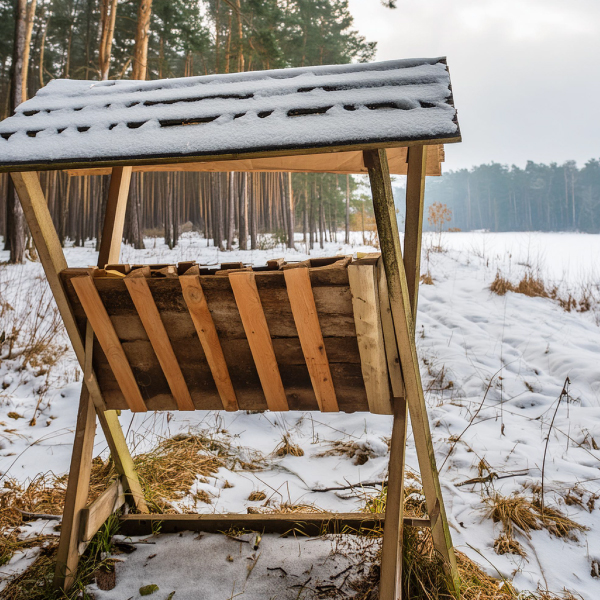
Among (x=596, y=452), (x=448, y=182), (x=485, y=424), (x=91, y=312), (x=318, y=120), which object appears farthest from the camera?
(x=448, y=182)

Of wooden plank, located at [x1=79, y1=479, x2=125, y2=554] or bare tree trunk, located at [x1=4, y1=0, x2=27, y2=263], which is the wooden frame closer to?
wooden plank, located at [x1=79, y1=479, x2=125, y2=554]

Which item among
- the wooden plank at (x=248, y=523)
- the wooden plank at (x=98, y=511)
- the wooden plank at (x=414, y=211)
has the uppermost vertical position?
the wooden plank at (x=414, y=211)

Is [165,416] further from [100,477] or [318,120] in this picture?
[318,120]

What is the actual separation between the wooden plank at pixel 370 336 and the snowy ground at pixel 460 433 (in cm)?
96

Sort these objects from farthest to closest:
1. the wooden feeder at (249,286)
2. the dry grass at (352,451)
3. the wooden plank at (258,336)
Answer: the dry grass at (352,451), the wooden plank at (258,336), the wooden feeder at (249,286)

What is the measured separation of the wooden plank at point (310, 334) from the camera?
1.46 meters

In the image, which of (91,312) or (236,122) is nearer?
(236,122)

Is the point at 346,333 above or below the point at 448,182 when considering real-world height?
A: below

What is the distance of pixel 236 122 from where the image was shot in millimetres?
1323

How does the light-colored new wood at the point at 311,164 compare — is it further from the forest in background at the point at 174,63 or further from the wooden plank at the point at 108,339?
the forest in background at the point at 174,63

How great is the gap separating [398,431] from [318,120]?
46.3 inches

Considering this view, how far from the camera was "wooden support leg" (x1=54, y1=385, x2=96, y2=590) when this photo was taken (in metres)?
1.79

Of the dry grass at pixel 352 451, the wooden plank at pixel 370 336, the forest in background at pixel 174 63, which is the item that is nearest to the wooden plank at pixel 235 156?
the wooden plank at pixel 370 336

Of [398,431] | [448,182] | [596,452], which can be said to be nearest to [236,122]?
[398,431]
